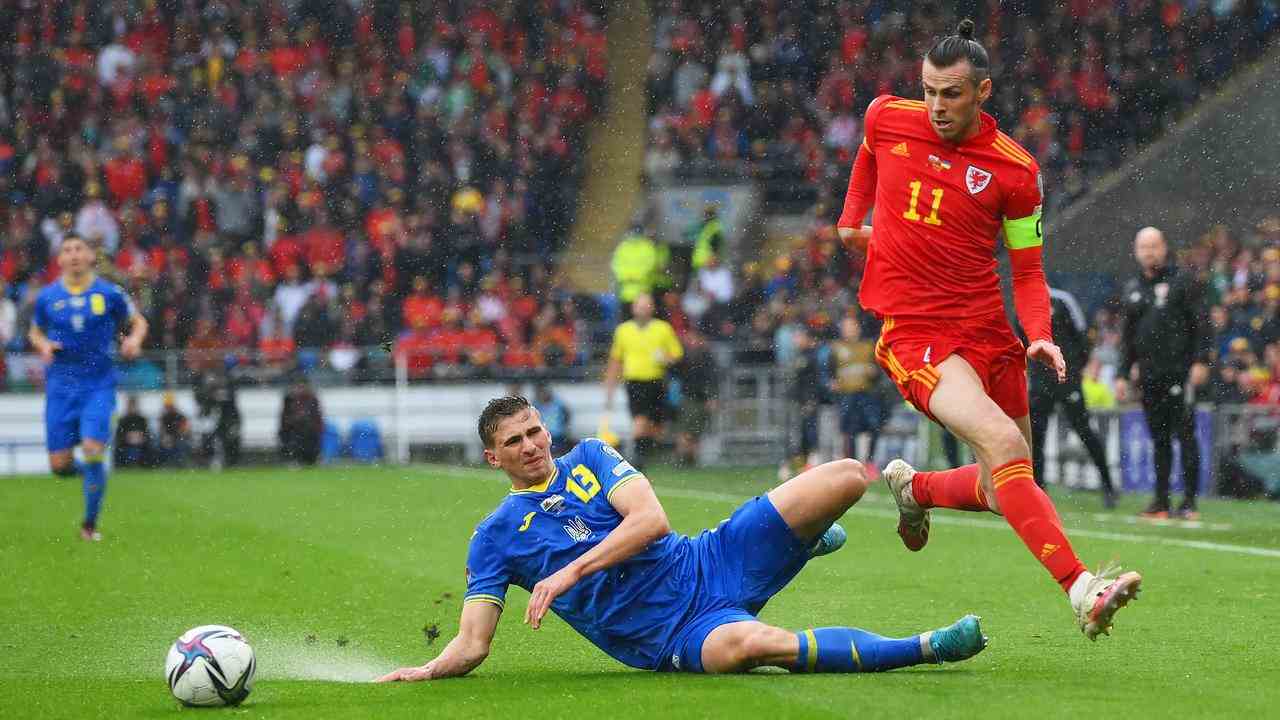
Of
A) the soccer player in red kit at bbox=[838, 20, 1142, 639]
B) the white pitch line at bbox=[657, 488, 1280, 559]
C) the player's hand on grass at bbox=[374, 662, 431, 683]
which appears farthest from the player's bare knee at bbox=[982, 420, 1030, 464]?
the white pitch line at bbox=[657, 488, 1280, 559]

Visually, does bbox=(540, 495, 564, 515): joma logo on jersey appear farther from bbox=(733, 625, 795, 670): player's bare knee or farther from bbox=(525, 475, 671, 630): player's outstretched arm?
bbox=(733, 625, 795, 670): player's bare knee

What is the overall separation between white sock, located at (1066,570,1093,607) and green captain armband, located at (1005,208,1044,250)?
55.3 inches

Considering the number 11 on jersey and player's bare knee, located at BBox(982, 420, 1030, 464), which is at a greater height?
the number 11 on jersey

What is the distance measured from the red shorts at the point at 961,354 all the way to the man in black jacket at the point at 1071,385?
25.9 feet

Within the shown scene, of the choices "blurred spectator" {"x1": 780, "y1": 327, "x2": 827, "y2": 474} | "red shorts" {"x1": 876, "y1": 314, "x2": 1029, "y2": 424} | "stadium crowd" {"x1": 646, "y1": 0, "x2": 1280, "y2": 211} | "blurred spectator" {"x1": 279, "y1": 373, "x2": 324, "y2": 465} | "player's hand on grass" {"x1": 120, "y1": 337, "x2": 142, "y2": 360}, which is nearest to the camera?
"red shorts" {"x1": 876, "y1": 314, "x2": 1029, "y2": 424}

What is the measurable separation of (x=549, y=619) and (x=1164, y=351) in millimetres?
6787

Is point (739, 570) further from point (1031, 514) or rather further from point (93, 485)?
point (93, 485)

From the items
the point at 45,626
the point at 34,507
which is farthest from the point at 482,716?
the point at 34,507

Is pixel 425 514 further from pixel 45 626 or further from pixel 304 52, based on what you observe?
pixel 304 52

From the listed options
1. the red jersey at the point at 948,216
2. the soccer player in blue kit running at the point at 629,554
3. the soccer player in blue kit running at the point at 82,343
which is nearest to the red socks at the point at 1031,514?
the soccer player in blue kit running at the point at 629,554

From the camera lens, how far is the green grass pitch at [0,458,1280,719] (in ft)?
19.5

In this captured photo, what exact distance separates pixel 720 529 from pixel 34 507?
37.4ft

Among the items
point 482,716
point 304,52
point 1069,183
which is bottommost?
point 482,716

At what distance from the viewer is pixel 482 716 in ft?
18.7
